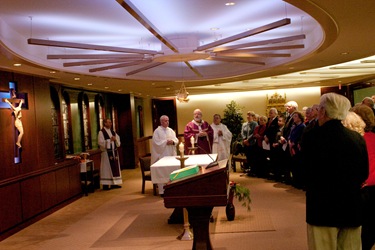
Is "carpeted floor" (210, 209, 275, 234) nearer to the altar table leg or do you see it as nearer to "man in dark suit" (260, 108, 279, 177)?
the altar table leg

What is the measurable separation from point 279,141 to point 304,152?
6.63m

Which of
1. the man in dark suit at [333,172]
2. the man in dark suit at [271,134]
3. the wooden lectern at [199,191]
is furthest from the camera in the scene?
the man in dark suit at [271,134]

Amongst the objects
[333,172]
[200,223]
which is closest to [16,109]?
[200,223]

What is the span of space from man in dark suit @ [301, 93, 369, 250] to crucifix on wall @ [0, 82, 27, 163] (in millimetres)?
5449

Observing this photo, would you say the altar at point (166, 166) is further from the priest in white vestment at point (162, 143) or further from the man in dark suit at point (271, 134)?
the man in dark suit at point (271, 134)

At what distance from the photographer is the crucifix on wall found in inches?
282

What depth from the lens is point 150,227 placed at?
650cm

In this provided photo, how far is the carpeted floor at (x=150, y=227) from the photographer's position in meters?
5.59

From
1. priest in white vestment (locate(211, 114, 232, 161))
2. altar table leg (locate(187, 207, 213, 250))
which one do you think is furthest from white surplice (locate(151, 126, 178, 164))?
altar table leg (locate(187, 207, 213, 250))

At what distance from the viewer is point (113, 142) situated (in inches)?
420

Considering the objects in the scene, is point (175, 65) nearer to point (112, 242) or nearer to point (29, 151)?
point (29, 151)

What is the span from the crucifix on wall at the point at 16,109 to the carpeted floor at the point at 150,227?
1.26m

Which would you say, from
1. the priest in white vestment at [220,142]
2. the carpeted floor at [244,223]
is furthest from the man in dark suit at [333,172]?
the priest in white vestment at [220,142]

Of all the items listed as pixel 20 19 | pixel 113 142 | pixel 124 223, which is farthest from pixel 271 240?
pixel 113 142
